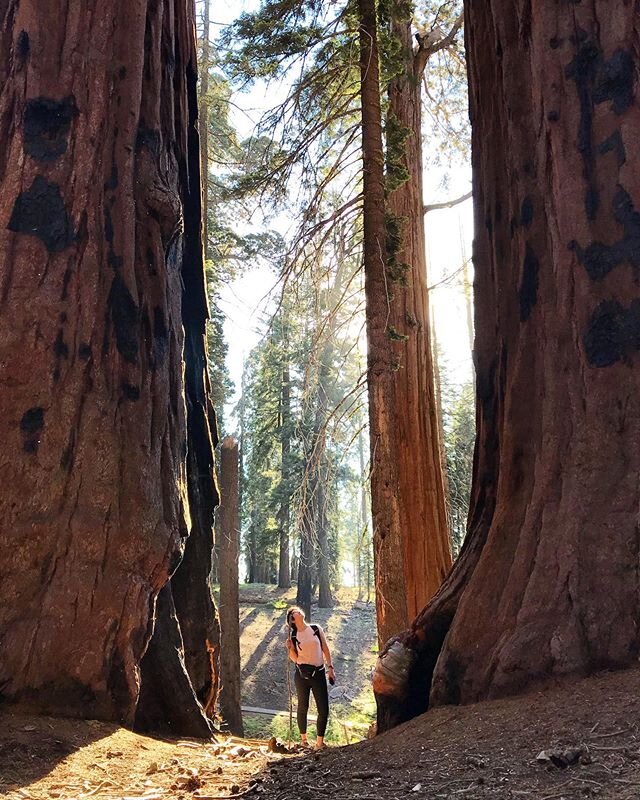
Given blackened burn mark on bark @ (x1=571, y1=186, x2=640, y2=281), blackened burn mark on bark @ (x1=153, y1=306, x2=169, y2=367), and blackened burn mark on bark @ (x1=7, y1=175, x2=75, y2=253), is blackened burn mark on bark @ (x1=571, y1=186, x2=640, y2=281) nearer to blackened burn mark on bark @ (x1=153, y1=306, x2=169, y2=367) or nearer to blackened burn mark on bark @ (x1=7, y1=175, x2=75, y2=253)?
blackened burn mark on bark @ (x1=153, y1=306, x2=169, y2=367)

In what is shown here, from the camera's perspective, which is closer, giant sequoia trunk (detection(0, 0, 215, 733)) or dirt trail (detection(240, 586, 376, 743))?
giant sequoia trunk (detection(0, 0, 215, 733))

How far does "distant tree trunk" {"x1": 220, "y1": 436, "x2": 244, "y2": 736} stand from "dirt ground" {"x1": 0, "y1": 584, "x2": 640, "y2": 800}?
352 inches

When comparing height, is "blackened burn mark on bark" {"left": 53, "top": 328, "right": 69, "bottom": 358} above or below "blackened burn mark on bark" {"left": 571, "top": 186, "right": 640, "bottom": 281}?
below

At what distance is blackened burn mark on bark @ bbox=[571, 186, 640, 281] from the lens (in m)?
3.68

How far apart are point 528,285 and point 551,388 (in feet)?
Result: 2.34

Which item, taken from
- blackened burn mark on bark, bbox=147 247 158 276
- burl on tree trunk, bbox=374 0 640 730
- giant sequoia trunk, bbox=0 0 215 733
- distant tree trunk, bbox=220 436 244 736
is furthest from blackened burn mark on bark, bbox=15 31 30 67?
distant tree trunk, bbox=220 436 244 736

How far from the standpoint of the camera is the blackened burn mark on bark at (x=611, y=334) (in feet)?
11.8

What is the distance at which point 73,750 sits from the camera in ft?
10.2

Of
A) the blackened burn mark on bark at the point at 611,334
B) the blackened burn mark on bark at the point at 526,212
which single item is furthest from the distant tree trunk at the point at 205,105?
the blackened burn mark on bark at the point at 611,334

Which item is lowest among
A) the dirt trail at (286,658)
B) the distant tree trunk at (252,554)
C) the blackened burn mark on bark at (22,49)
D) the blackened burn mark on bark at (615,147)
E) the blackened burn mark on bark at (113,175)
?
the dirt trail at (286,658)

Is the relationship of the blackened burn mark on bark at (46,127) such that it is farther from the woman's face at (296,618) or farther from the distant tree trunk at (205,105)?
the distant tree trunk at (205,105)

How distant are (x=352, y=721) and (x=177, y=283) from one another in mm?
12111

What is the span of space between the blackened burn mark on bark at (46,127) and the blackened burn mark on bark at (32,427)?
166cm

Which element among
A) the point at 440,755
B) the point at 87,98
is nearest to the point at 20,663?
the point at 440,755
